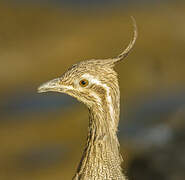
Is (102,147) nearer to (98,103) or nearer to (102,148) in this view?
(102,148)

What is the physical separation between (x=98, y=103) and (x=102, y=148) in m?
0.40

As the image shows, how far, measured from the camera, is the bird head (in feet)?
13.8

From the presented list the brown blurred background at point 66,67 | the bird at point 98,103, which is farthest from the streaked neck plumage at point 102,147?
the brown blurred background at point 66,67

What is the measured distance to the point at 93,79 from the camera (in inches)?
166

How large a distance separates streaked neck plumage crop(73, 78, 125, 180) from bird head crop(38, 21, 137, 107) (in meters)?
0.16

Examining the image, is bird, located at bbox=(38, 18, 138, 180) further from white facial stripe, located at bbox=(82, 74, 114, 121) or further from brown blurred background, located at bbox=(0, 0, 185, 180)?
brown blurred background, located at bbox=(0, 0, 185, 180)

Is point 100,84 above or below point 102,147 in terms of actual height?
above

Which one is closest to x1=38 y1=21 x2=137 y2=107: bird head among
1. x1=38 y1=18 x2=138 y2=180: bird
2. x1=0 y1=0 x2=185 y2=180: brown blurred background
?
x1=38 y1=18 x2=138 y2=180: bird

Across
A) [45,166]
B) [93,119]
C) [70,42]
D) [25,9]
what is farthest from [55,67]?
[93,119]

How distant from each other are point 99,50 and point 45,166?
2.75 m

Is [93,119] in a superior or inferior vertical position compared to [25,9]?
inferior

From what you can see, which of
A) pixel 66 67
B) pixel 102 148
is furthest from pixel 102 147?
pixel 66 67

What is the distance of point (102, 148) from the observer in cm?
444

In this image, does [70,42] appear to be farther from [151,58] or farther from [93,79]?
[93,79]
